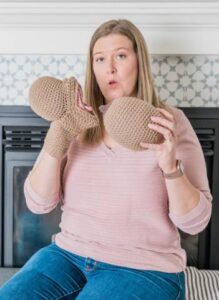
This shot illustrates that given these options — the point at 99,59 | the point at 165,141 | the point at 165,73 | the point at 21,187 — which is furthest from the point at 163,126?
the point at 21,187

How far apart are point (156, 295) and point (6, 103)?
88cm

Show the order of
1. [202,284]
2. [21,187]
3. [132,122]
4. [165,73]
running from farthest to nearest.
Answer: [21,187] → [165,73] → [202,284] → [132,122]

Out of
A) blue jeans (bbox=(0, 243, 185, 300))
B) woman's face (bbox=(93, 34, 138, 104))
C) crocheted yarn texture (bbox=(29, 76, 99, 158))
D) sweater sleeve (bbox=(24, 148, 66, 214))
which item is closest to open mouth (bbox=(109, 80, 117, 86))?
woman's face (bbox=(93, 34, 138, 104))

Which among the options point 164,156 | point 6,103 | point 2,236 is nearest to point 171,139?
point 164,156

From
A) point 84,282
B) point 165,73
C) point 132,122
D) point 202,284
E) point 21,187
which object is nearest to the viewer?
point 132,122

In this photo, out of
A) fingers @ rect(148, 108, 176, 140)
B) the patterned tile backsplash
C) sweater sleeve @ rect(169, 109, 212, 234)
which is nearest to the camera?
fingers @ rect(148, 108, 176, 140)

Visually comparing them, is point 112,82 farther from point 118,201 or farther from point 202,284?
point 202,284

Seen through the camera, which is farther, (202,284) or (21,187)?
(21,187)

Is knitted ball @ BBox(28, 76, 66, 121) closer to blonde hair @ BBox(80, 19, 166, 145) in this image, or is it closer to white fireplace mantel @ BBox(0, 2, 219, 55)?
blonde hair @ BBox(80, 19, 166, 145)

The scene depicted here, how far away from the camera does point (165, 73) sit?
138cm

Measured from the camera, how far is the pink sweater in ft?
2.97

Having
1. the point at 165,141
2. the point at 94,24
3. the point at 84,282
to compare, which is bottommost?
the point at 84,282

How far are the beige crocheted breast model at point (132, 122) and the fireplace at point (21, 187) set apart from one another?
0.63m

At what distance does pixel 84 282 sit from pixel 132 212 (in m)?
0.19
